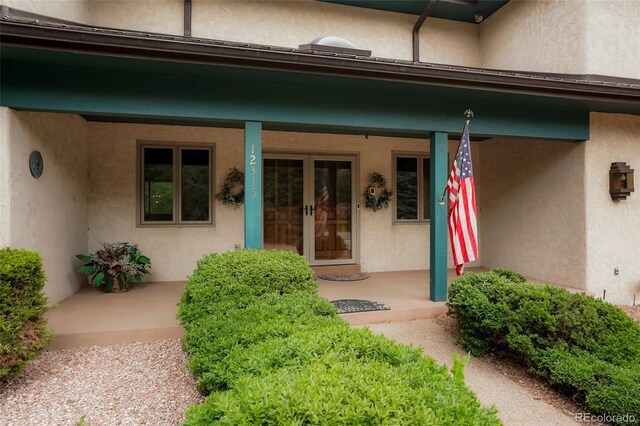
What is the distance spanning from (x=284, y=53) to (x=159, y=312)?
3.39m

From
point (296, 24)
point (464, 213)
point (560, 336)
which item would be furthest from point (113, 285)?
point (560, 336)

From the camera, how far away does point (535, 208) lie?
6.62 metres

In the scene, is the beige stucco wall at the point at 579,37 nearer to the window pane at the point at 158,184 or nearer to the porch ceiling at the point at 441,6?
the porch ceiling at the point at 441,6

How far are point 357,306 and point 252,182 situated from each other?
2.06m

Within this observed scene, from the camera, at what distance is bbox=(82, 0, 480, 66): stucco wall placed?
6027mm

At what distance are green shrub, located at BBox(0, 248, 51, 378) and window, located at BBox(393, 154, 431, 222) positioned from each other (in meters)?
5.94

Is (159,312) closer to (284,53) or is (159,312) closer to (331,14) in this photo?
(284,53)

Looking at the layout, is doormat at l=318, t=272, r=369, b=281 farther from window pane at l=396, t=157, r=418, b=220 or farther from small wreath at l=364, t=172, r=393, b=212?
window pane at l=396, t=157, r=418, b=220

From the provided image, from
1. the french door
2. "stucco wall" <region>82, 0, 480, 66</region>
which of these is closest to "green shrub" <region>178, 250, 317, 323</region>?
the french door

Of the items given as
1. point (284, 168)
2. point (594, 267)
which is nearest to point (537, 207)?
point (594, 267)

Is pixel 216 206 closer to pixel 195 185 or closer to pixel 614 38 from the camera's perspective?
pixel 195 185

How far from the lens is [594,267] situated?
5.80m

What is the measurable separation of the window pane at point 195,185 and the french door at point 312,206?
41.5 inches

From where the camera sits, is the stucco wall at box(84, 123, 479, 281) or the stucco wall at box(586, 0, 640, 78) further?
the stucco wall at box(84, 123, 479, 281)
